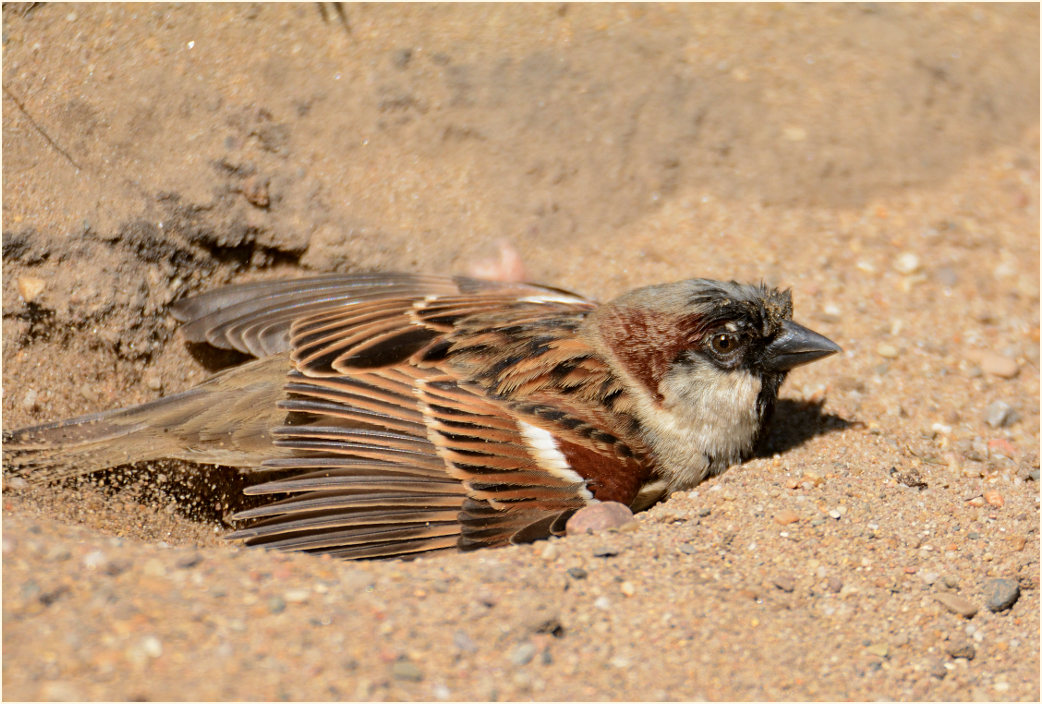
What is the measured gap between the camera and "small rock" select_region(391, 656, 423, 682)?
108 inches

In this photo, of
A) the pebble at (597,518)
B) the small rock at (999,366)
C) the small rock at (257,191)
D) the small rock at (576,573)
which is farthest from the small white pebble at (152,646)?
the small rock at (999,366)

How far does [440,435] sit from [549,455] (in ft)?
1.49

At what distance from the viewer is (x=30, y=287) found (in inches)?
186

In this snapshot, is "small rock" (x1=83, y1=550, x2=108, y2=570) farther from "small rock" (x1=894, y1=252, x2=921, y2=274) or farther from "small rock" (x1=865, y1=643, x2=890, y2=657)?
"small rock" (x1=894, y1=252, x2=921, y2=274)

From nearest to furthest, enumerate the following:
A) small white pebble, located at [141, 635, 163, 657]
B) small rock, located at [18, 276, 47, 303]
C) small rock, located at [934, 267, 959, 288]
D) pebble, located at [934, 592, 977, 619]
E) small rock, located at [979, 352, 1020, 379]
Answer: small white pebble, located at [141, 635, 163, 657] < pebble, located at [934, 592, 977, 619] < small rock, located at [18, 276, 47, 303] < small rock, located at [979, 352, 1020, 379] < small rock, located at [934, 267, 959, 288]

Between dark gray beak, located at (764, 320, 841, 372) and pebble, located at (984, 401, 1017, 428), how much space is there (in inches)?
45.9

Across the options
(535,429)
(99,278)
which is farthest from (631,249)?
(99,278)

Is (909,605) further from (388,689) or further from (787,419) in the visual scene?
(388,689)

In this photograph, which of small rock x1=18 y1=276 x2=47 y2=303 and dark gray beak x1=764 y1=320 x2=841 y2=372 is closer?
dark gray beak x1=764 y1=320 x2=841 y2=372

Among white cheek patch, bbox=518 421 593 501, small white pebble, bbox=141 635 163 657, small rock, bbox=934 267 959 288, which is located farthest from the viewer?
small rock, bbox=934 267 959 288

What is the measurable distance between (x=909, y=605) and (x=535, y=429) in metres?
1.55

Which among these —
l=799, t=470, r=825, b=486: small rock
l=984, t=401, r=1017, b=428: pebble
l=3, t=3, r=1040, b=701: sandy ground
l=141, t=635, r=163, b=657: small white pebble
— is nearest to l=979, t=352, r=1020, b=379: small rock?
l=3, t=3, r=1040, b=701: sandy ground

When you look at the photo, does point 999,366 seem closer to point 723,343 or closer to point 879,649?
point 723,343

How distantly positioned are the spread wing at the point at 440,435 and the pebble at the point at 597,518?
7 cm
